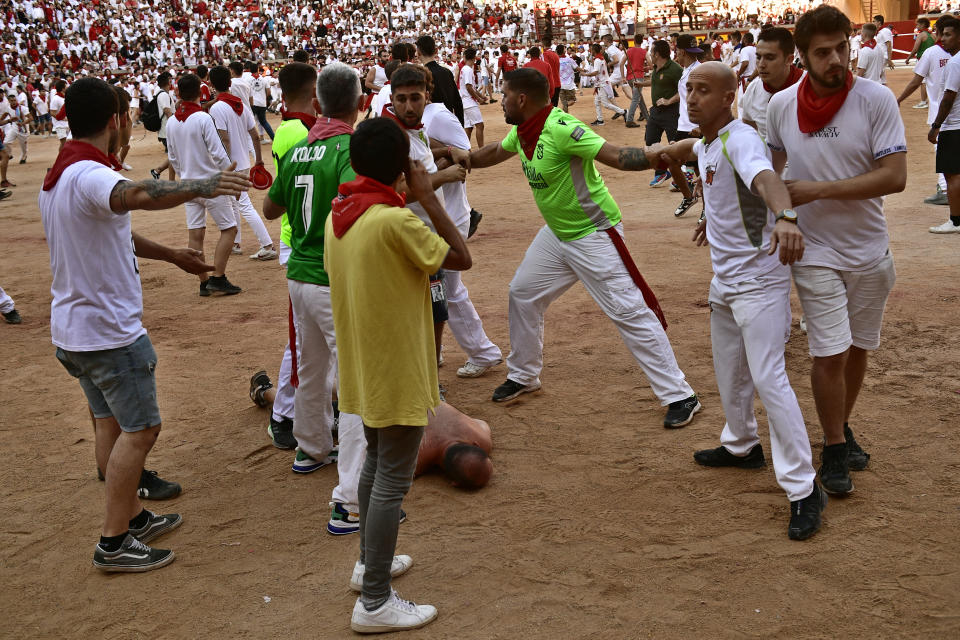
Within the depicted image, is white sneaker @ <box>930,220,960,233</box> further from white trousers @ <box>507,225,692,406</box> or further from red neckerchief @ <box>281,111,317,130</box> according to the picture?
red neckerchief @ <box>281,111,317,130</box>

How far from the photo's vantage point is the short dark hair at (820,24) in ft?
12.6

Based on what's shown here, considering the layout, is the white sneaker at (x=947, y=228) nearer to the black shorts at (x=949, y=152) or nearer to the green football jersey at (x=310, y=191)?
the black shorts at (x=949, y=152)

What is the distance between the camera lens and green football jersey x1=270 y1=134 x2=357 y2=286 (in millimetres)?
4449

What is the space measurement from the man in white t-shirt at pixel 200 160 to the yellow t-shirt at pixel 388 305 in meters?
6.38

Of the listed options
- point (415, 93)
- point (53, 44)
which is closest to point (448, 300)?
point (415, 93)

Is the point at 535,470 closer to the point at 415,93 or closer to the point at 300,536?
the point at 300,536

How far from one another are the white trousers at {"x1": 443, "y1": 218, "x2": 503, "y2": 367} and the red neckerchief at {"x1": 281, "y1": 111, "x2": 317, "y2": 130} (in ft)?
4.77

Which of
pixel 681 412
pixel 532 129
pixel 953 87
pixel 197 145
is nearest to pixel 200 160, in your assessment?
pixel 197 145

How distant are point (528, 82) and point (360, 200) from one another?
247 cm

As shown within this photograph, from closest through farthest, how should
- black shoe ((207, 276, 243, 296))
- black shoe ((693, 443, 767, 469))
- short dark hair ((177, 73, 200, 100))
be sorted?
1. black shoe ((693, 443, 767, 469))
2. short dark hair ((177, 73, 200, 100))
3. black shoe ((207, 276, 243, 296))

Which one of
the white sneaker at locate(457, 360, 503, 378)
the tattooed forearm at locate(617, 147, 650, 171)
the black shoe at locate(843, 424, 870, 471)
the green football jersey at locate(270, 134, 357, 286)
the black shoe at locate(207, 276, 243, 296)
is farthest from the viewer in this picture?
the black shoe at locate(207, 276, 243, 296)

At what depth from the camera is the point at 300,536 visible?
14.6 feet

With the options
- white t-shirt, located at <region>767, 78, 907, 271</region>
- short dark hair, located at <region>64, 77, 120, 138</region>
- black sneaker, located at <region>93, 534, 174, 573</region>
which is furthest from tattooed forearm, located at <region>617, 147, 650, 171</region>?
black sneaker, located at <region>93, 534, 174, 573</region>

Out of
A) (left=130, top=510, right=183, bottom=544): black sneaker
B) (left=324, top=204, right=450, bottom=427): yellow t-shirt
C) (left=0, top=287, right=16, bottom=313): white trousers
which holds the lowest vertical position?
(left=130, top=510, right=183, bottom=544): black sneaker
